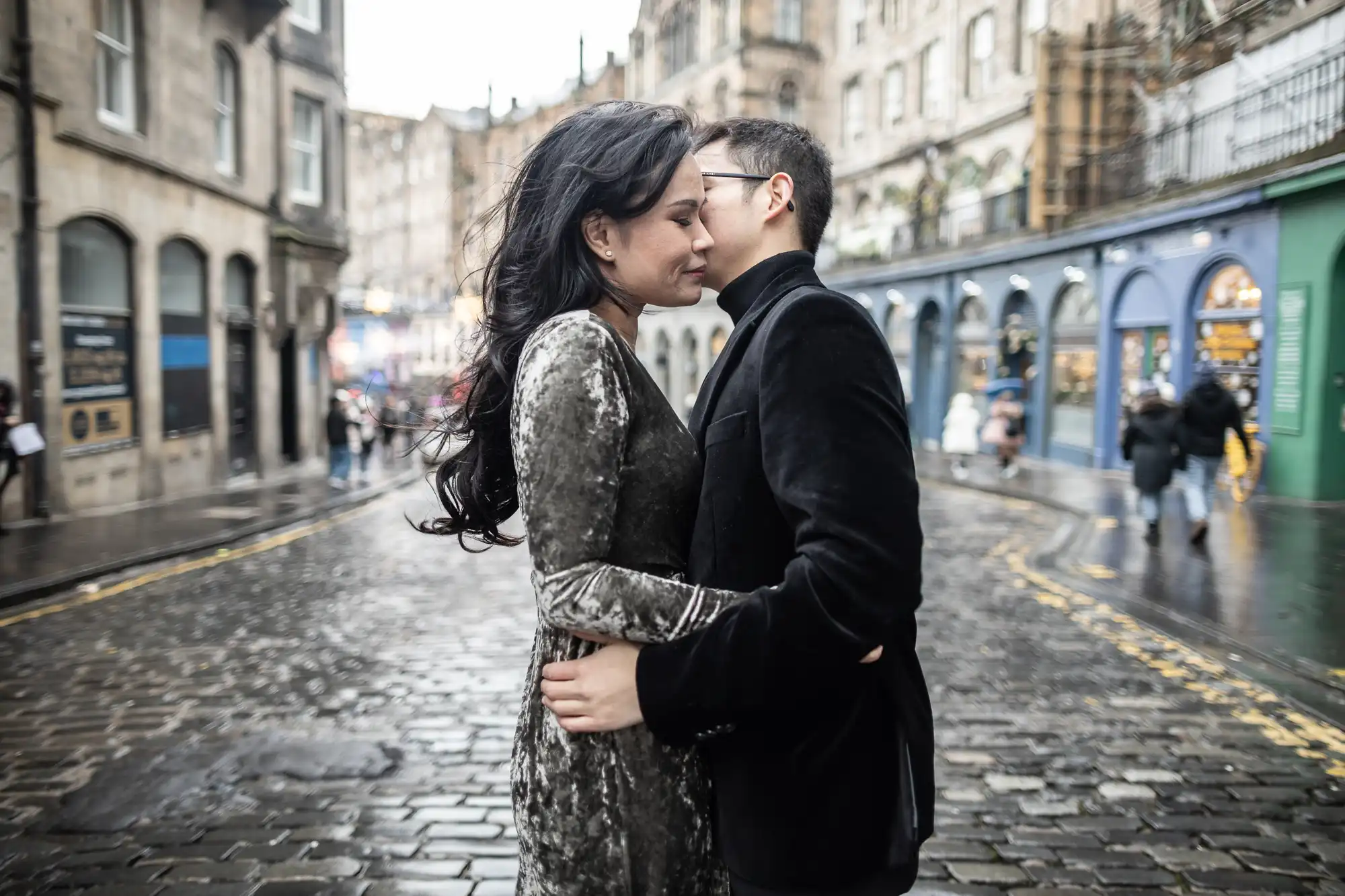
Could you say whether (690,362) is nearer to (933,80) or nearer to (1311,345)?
(933,80)

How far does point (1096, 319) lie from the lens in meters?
23.6

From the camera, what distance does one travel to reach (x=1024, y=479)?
67.9 feet

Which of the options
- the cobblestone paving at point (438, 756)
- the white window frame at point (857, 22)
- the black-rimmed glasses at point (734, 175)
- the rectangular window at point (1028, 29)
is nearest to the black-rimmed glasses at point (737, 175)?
the black-rimmed glasses at point (734, 175)

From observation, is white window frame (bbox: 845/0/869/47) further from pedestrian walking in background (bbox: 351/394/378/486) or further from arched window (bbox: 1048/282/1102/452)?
pedestrian walking in background (bbox: 351/394/378/486)

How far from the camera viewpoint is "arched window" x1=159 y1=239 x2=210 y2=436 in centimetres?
1906

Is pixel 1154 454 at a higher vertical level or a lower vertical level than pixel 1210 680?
higher

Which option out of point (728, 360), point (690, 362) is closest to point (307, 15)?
point (728, 360)

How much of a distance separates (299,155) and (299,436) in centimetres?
667

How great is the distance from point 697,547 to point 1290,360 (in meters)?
17.5

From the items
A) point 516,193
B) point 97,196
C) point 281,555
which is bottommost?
point 281,555

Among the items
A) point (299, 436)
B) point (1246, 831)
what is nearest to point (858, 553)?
point (1246, 831)

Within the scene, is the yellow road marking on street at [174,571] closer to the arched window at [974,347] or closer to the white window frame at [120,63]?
the white window frame at [120,63]

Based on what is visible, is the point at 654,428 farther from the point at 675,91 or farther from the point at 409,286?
the point at 409,286

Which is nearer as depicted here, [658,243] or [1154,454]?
[658,243]
